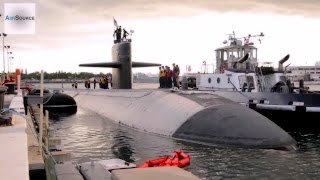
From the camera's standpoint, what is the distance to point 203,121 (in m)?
12.8

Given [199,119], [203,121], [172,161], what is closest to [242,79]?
[199,119]

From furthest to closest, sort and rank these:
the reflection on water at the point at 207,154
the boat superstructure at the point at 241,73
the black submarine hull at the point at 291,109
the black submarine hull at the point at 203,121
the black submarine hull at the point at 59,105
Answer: the black submarine hull at the point at 59,105, the boat superstructure at the point at 241,73, the black submarine hull at the point at 291,109, the black submarine hull at the point at 203,121, the reflection on water at the point at 207,154

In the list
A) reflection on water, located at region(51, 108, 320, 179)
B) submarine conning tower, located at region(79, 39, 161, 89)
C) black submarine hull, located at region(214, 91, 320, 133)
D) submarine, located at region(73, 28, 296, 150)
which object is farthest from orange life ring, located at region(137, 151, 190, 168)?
submarine conning tower, located at region(79, 39, 161, 89)

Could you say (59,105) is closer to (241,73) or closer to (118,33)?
(118,33)

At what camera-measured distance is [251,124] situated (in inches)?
483

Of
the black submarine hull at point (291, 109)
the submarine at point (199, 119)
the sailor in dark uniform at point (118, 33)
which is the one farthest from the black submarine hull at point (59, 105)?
the black submarine hull at point (291, 109)

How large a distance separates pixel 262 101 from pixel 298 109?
213 cm

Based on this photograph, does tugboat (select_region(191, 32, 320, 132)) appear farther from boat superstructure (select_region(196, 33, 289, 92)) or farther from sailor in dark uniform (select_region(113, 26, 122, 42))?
sailor in dark uniform (select_region(113, 26, 122, 42))

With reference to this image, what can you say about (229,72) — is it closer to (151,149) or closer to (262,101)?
(262,101)

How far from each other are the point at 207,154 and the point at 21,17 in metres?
6.12

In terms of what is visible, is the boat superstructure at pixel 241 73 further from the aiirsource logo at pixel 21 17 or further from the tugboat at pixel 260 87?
the aiirsource logo at pixel 21 17

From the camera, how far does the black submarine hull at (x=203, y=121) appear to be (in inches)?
467

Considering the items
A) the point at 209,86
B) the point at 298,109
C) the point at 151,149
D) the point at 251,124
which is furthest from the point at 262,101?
the point at 151,149

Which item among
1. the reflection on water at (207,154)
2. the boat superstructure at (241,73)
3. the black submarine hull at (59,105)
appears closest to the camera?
the reflection on water at (207,154)
